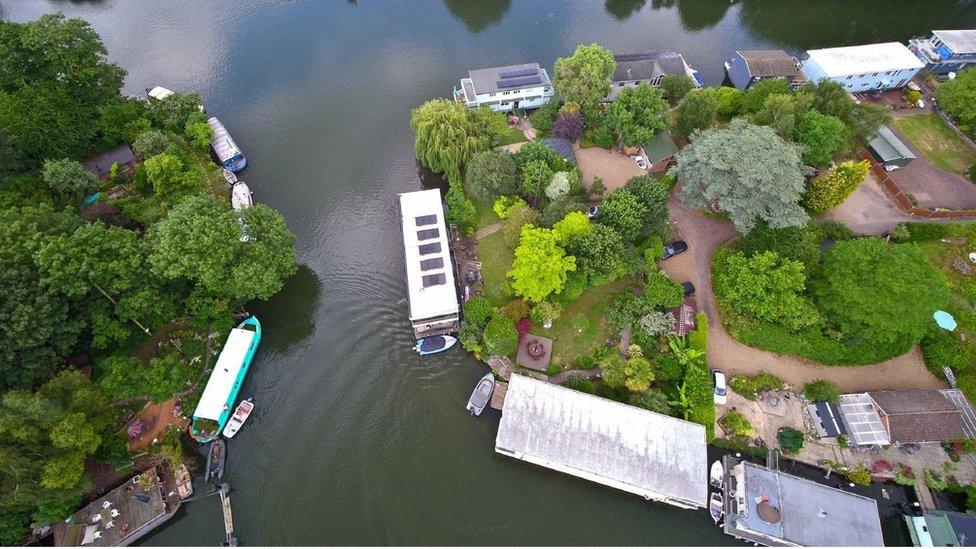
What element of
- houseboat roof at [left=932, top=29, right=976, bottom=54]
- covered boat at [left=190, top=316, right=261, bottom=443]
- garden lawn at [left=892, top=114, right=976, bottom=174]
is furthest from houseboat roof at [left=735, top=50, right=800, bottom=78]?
covered boat at [left=190, top=316, right=261, bottom=443]

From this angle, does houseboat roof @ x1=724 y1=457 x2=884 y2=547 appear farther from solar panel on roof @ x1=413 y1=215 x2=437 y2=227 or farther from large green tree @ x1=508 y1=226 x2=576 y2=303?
solar panel on roof @ x1=413 y1=215 x2=437 y2=227

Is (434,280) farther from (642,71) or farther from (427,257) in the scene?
(642,71)

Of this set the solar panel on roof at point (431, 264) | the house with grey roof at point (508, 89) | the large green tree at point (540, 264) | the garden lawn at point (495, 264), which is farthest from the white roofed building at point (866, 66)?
the solar panel on roof at point (431, 264)

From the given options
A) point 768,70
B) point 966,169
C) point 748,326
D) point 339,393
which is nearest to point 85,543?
point 339,393

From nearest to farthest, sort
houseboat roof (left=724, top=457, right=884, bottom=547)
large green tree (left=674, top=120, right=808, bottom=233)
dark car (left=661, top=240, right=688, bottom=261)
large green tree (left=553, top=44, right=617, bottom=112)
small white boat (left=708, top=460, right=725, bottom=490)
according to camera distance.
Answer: houseboat roof (left=724, top=457, right=884, bottom=547) < small white boat (left=708, top=460, right=725, bottom=490) < large green tree (left=674, top=120, right=808, bottom=233) < dark car (left=661, top=240, right=688, bottom=261) < large green tree (left=553, top=44, right=617, bottom=112)

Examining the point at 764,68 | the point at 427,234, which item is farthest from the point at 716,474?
the point at 764,68

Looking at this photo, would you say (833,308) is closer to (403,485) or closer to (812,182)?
(812,182)

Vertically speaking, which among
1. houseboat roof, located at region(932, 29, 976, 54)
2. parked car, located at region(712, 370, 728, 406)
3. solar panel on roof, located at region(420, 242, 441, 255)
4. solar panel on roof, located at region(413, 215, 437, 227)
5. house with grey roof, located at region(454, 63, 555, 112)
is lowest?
parked car, located at region(712, 370, 728, 406)
